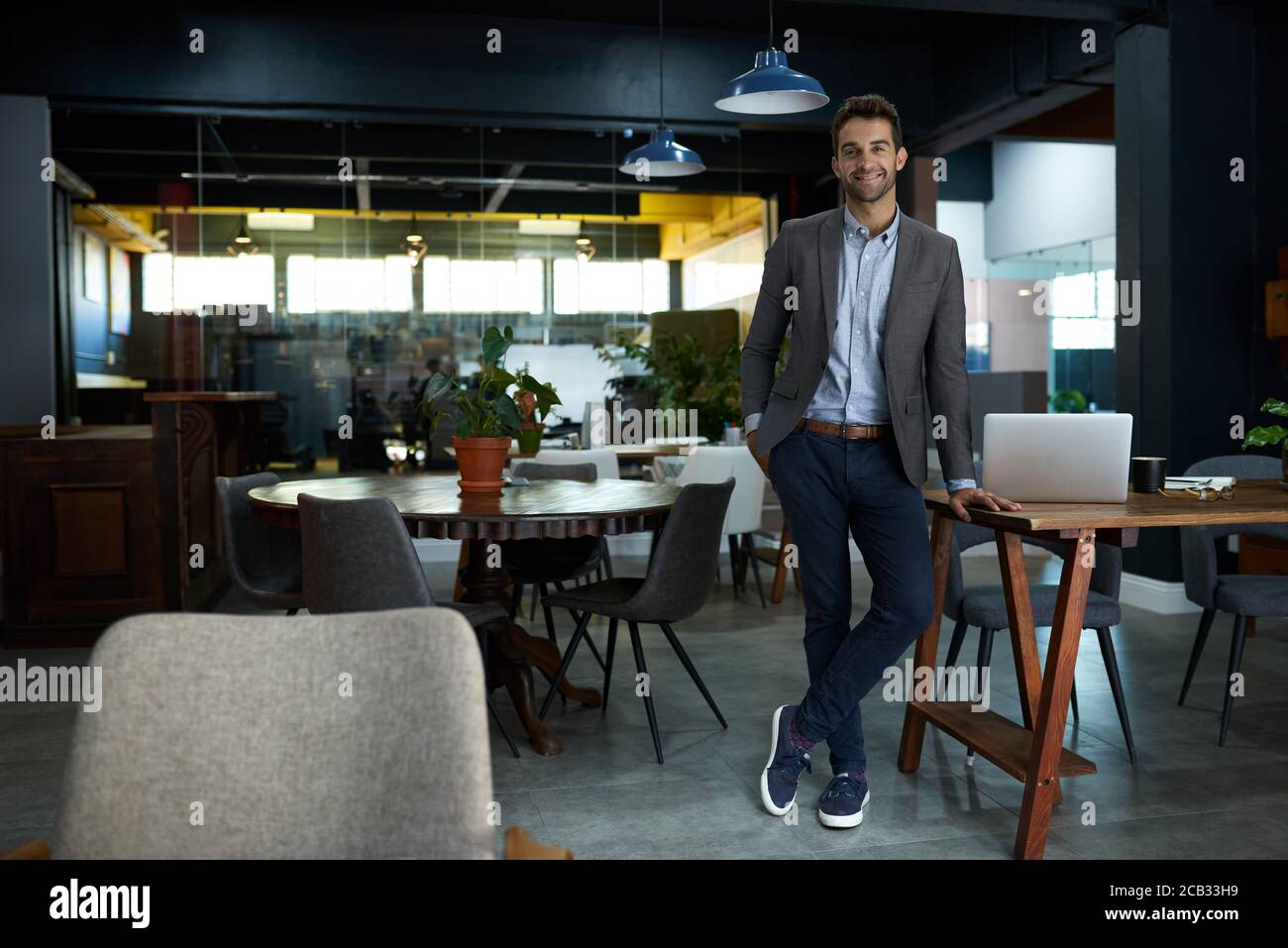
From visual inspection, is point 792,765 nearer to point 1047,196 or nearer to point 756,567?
point 756,567

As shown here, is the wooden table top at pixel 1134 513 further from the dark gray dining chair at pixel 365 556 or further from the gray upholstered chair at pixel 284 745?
the gray upholstered chair at pixel 284 745

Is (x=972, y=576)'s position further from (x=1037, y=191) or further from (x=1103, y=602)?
(x=1037, y=191)

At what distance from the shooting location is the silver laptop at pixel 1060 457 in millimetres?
2764

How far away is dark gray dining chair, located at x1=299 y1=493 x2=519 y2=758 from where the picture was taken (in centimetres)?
305

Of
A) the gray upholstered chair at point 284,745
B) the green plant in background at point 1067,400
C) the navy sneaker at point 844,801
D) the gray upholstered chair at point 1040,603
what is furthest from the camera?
the green plant in background at point 1067,400

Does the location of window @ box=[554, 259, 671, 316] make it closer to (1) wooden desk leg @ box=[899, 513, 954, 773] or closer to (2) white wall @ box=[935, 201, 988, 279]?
(1) wooden desk leg @ box=[899, 513, 954, 773]

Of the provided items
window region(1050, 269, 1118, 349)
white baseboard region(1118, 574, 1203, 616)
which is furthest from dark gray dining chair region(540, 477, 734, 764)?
window region(1050, 269, 1118, 349)

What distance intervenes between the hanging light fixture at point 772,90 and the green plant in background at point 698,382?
2.32 m

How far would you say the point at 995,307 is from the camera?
44.5 feet

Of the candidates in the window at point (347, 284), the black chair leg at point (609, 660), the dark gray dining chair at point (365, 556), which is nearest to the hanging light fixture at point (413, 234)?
the window at point (347, 284)

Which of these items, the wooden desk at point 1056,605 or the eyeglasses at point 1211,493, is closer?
the wooden desk at point 1056,605

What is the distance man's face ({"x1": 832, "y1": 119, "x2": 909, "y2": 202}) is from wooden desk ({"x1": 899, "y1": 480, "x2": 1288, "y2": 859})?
0.84 meters
